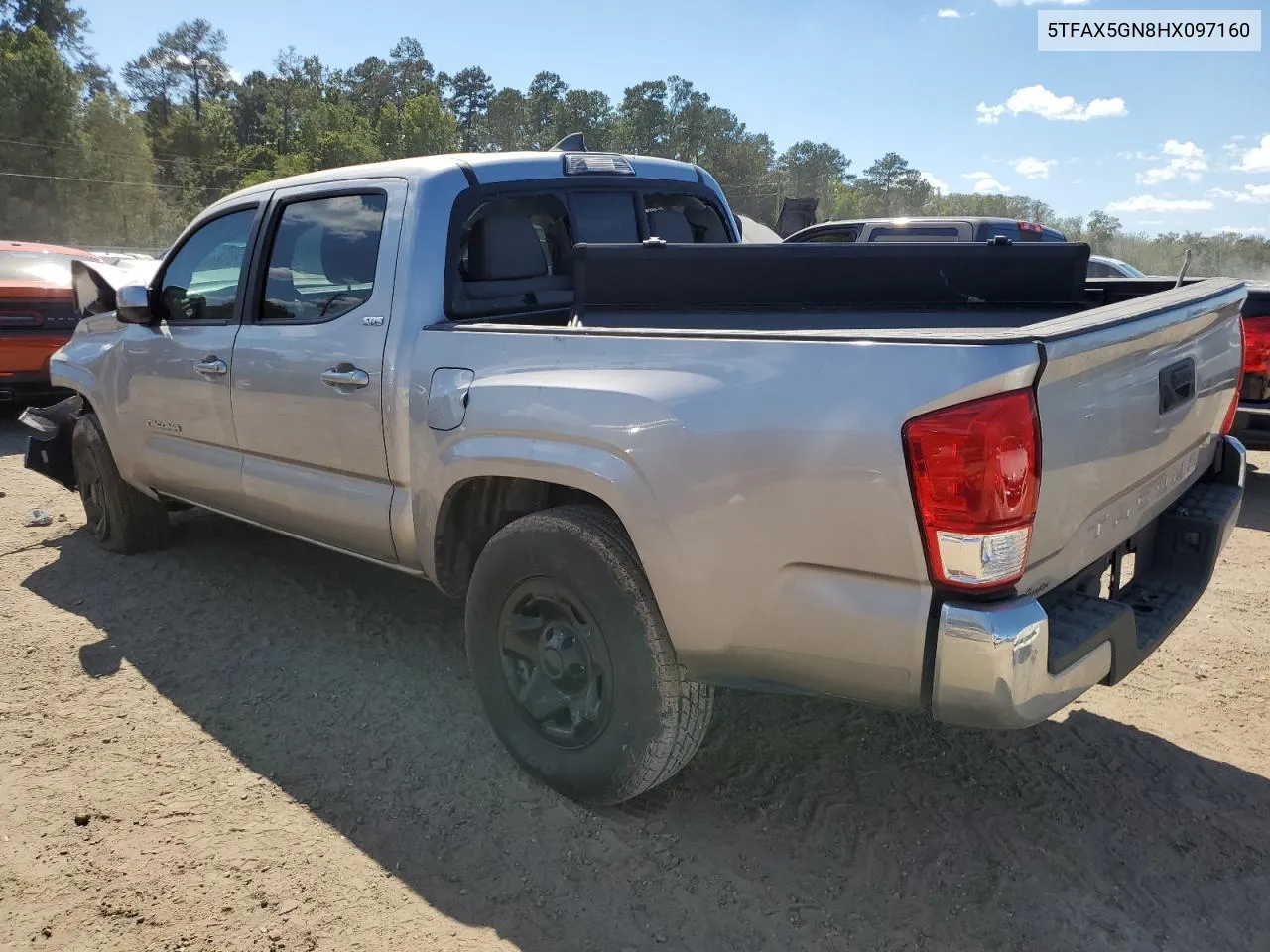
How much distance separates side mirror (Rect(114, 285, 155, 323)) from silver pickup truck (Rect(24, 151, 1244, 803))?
0.09 ft

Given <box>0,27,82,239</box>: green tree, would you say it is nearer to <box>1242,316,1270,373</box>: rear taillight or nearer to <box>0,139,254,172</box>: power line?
<box>0,139,254,172</box>: power line

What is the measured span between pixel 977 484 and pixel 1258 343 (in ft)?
19.0

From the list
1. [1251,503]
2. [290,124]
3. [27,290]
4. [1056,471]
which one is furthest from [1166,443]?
[290,124]

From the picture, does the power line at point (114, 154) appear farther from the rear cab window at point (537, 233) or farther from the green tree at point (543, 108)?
the rear cab window at point (537, 233)

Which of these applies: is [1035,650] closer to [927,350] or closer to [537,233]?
[927,350]

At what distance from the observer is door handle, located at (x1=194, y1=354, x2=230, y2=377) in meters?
3.94

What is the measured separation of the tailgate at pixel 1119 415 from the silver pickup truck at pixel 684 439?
1cm

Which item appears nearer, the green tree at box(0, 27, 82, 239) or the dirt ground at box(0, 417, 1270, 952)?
the dirt ground at box(0, 417, 1270, 952)

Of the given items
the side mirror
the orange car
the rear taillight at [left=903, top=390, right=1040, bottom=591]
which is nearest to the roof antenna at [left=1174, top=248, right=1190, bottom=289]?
the rear taillight at [left=903, top=390, right=1040, bottom=591]

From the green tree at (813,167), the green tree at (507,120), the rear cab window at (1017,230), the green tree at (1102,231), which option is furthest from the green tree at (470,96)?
the rear cab window at (1017,230)

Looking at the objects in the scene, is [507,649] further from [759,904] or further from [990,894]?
[990,894]

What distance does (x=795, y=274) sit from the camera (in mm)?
2953

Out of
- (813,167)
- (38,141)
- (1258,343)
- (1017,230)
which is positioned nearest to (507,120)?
(813,167)

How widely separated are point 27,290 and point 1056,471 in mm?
9166
